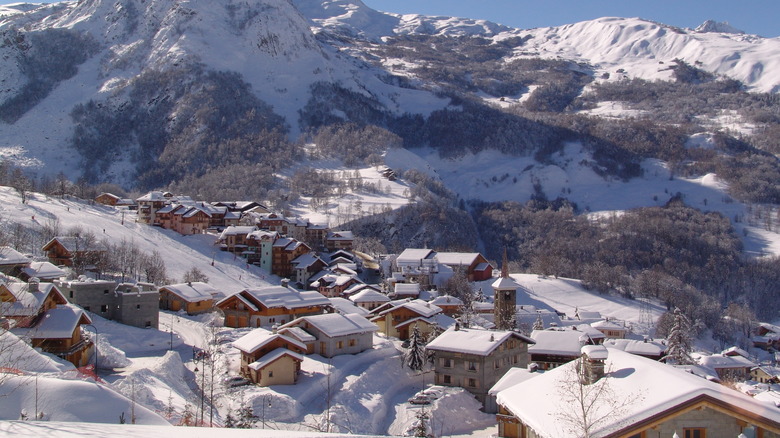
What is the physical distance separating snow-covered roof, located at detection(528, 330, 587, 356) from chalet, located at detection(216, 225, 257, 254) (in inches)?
1695

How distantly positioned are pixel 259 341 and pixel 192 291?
17365 millimetres

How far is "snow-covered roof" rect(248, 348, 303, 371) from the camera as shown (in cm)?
3503

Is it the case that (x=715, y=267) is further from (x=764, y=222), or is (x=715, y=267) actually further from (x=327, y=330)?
(x=327, y=330)

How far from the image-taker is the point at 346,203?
122m

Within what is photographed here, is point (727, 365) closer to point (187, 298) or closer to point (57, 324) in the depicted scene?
point (187, 298)

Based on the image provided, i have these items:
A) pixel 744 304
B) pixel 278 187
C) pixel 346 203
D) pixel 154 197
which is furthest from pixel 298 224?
pixel 744 304

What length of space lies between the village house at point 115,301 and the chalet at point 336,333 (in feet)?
29.5

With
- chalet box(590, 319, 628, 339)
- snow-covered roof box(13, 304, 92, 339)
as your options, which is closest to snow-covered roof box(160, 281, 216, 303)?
snow-covered roof box(13, 304, 92, 339)

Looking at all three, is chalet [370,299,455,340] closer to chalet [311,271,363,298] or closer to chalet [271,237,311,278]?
chalet [311,271,363,298]

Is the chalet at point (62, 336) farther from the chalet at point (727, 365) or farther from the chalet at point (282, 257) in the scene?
the chalet at point (727, 365)

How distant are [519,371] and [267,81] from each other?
168 meters

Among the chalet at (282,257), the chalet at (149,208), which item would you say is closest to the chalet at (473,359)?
the chalet at (282,257)

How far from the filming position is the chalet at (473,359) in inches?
1532

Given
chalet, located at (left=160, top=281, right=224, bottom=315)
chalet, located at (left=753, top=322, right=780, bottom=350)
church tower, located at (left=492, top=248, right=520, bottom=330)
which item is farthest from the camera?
chalet, located at (left=753, top=322, right=780, bottom=350)
